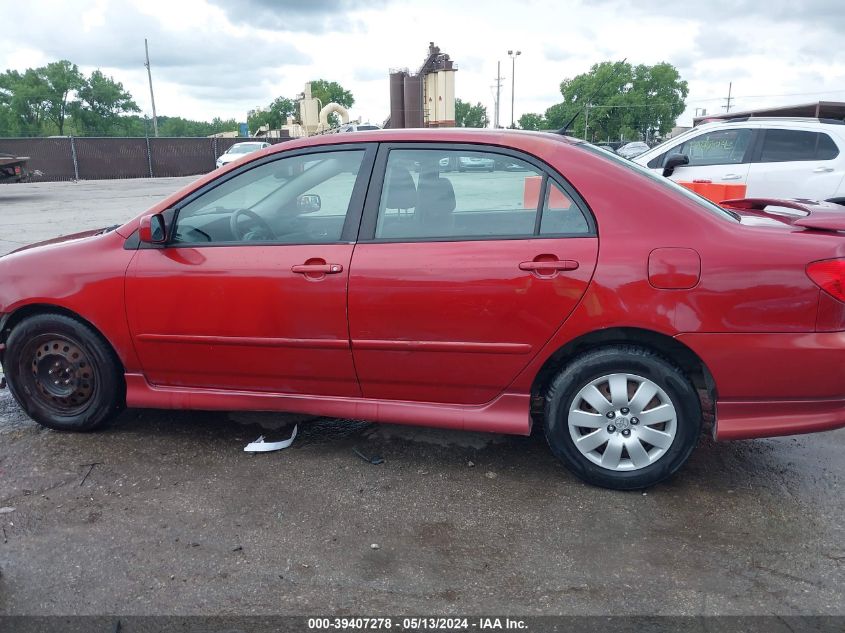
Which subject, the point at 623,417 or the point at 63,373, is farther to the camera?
the point at 63,373

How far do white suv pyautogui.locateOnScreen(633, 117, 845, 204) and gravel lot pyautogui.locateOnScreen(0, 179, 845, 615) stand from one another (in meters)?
5.02

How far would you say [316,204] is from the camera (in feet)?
11.3

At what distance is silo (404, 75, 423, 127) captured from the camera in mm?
44594

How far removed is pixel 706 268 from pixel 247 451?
2.47 meters

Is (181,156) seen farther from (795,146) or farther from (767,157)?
(795,146)

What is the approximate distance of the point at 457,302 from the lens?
3.04m

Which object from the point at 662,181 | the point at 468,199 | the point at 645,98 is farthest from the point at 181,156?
the point at 645,98

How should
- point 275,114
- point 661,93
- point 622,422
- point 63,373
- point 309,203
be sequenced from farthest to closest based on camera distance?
point 275,114 → point 661,93 → point 63,373 → point 309,203 → point 622,422

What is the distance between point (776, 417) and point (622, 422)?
664mm

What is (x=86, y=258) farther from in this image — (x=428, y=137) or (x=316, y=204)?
(x=428, y=137)

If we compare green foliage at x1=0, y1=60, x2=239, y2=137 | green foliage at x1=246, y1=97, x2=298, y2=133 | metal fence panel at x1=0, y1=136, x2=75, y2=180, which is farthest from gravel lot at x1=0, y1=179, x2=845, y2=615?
green foliage at x1=246, y1=97, x2=298, y2=133

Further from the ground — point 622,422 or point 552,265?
point 552,265

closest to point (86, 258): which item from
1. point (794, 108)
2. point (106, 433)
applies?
point (106, 433)

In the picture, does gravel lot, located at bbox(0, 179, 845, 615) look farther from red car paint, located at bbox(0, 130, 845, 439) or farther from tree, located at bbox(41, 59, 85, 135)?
tree, located at bbox(41, 59, 85, 135)
